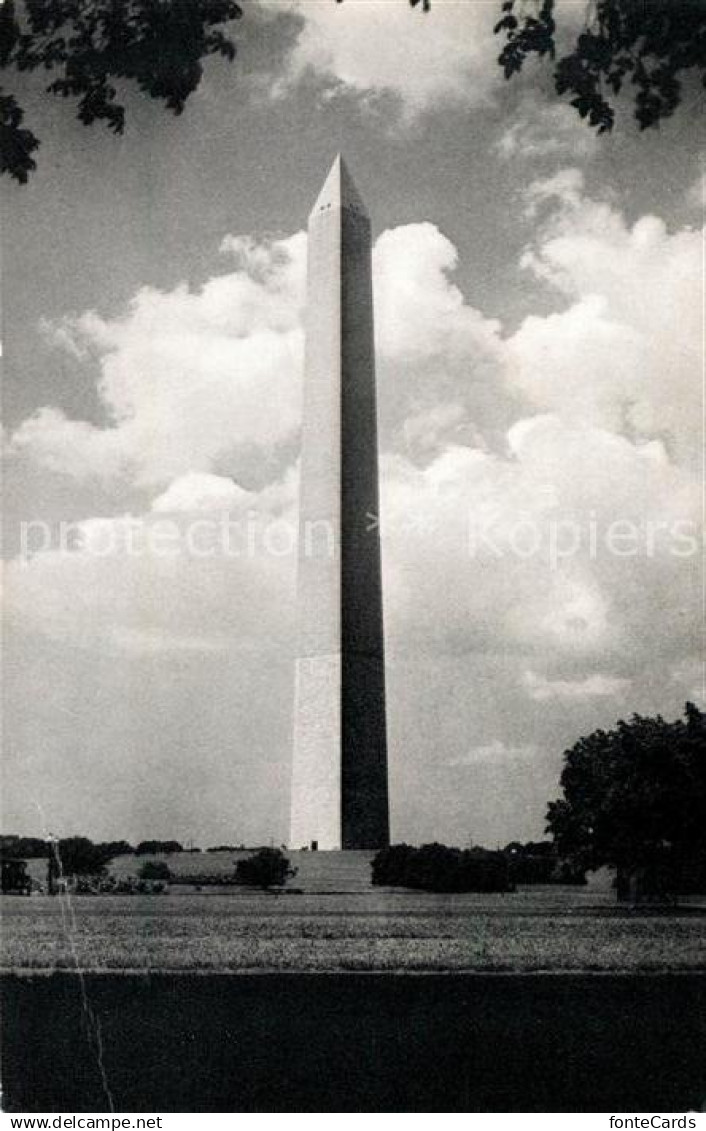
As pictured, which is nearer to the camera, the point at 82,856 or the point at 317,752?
the point at 82,856

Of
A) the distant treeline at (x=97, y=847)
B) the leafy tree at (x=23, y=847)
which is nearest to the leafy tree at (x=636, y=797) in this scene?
the distant treeline at (x=97, y=847)

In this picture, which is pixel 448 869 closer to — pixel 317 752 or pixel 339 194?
pixel 317 752

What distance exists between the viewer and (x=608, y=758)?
88.1 ft

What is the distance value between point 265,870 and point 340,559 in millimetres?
7308

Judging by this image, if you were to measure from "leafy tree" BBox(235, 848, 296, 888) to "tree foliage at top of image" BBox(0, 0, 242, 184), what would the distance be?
23657 millimetres

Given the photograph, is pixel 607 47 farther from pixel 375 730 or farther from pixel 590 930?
pixel 375 730

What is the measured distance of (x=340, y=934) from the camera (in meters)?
19.3

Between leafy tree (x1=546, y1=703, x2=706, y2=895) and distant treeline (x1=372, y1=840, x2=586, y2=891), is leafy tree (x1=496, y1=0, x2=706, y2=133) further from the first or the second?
distant treeline (x1=372, y1=840, x2=586, y2=891)

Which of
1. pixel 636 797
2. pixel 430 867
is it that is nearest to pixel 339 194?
pixel 636 797

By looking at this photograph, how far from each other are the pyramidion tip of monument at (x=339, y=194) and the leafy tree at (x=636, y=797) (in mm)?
13059

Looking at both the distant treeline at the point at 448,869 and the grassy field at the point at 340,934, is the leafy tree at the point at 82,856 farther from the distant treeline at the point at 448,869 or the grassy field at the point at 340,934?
the distant treeline at the point at 448,869

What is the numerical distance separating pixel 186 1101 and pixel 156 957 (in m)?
7.46

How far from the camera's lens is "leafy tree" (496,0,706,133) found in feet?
21.1

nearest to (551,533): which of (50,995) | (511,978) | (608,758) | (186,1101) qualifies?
(608,758)
